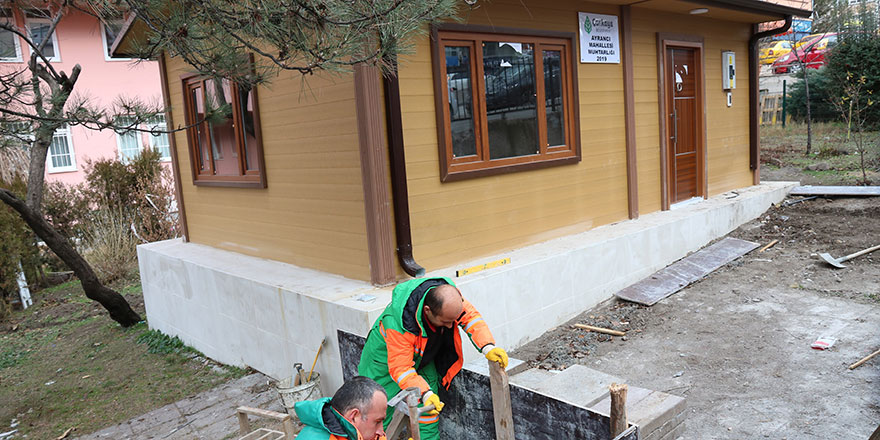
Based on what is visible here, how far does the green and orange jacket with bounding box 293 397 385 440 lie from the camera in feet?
8.50

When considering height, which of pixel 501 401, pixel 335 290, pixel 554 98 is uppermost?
pixel 554 98

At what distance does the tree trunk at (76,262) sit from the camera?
7.72 m

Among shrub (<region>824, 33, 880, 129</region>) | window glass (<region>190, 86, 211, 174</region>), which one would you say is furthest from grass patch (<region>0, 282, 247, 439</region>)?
shrub (<region>824, 33, 880, 129</region>)

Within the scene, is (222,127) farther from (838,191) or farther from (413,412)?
(838,191)

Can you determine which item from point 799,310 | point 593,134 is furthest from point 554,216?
point 799,310

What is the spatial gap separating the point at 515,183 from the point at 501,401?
10.9 feet

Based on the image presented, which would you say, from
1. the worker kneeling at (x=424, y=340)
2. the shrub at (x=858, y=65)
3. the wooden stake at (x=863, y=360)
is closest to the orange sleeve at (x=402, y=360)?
the worker kneeling at (x=424, y=340)

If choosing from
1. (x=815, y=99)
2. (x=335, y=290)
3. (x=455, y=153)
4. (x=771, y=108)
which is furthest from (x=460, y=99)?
(x=771, y=108)

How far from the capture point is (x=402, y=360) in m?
3.46

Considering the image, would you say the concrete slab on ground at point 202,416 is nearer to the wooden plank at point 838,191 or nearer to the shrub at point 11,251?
the shrub at point 11,251

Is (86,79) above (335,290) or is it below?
above

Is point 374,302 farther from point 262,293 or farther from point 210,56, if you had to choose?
point 210,56

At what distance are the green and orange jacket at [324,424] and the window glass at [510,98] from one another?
3.96 metres

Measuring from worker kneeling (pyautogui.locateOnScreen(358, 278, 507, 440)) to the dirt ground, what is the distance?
175 centimetres
